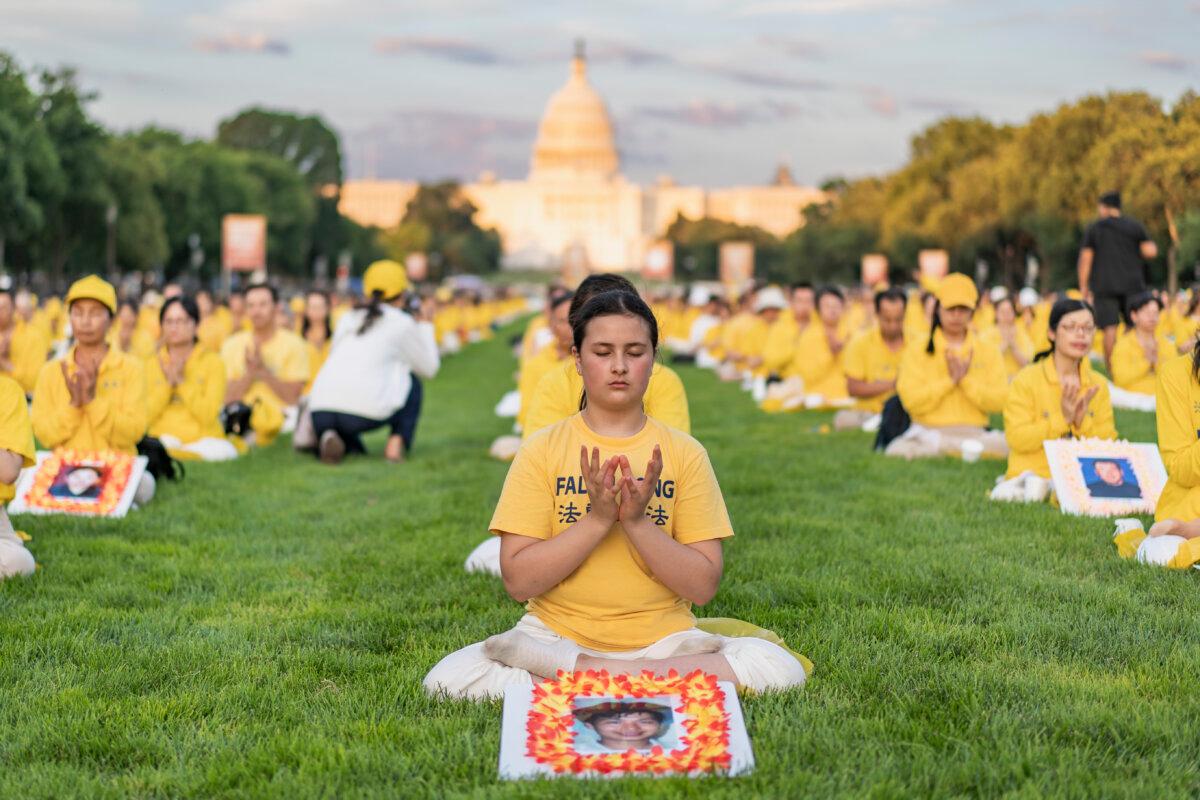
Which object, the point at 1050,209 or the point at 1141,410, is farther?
the point at 1050,209

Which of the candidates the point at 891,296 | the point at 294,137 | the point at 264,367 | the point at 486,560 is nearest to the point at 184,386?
the point at 264,367

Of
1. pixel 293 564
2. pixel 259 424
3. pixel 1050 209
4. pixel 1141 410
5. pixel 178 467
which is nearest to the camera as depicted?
pixel 293 564

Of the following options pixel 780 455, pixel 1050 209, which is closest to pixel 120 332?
pixel 780 455

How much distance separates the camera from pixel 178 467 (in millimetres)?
9523

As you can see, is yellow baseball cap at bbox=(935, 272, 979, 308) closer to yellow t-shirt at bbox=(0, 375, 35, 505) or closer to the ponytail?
the ponytail

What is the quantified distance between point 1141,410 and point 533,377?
594 cm

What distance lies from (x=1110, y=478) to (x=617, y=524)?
4291 mm

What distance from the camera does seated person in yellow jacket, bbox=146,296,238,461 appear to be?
32.6ft

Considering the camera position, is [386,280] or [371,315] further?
[386,280]

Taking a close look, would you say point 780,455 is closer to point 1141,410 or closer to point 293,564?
point 1141,410

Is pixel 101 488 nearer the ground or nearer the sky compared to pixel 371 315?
nearer the ground

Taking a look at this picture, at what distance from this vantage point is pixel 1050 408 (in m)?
8.11

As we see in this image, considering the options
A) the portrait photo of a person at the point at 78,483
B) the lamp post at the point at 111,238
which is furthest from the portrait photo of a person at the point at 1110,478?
the lamp post at the point at 111,238

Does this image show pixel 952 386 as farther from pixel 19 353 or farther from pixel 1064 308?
pixel 19 353
